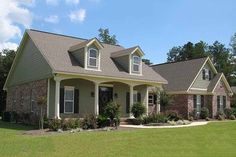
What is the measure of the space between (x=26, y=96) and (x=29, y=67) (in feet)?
7.98

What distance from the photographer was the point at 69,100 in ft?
92.3

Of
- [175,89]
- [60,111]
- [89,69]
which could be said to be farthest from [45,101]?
[175,89]

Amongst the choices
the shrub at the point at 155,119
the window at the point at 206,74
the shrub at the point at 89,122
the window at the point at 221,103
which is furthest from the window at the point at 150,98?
the shrub at the point at 89,122

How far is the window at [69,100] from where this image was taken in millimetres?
27842

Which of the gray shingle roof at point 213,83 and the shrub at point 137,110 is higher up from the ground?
the gray shingle roof at point 213,83

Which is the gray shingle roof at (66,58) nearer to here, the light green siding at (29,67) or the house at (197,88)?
the light green siding at (29,67)

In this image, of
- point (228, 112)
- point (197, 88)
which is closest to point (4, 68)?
point (197, 88)

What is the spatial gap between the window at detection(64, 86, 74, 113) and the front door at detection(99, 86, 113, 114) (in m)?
2.91

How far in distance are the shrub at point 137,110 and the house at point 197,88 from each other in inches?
355

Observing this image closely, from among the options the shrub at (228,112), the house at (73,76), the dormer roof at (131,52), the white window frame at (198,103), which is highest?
the dormer roof at (131,52)

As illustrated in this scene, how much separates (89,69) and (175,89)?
44.2ft

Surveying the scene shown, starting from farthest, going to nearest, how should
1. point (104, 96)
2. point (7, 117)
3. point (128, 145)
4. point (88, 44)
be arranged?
1. point (7, 117)
2. point (104, 96)
3. point (88, 44)
4. point (128, 145)

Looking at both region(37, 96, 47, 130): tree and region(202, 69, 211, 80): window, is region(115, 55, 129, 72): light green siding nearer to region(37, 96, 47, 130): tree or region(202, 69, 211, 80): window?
region(37, 96, 47, 130): tree

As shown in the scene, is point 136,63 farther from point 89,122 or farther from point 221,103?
point 221,103
